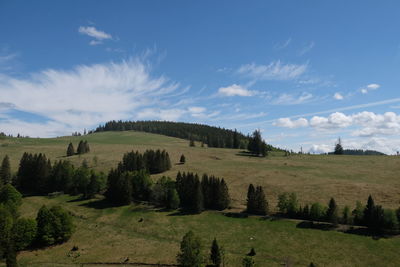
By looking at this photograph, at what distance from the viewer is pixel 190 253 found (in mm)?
60531

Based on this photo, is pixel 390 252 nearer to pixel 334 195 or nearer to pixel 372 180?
pixel 334 195

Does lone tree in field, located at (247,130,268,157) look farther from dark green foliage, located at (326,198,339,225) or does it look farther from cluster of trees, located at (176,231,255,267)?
cluster of trees, located at (176,231,255,267)

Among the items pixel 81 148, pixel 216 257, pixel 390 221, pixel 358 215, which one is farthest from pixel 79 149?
pixel 390 221

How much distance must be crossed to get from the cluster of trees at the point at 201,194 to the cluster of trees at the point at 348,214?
18.9 m

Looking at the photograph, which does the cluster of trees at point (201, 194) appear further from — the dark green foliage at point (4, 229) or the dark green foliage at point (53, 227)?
the dark green foliage at point (4, 229)

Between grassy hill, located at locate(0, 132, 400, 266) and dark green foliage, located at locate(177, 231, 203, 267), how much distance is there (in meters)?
5.98

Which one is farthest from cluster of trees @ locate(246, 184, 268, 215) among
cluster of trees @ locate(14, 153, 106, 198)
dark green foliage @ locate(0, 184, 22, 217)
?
dark green foliage @ locate(0, 184, 22, 217)

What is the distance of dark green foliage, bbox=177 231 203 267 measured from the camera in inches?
2371

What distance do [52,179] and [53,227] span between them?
4474cm

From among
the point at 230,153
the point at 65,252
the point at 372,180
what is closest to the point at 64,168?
the point at 65,252

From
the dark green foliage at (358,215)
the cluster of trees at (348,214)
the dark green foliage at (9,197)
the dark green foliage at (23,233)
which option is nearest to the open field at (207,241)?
the dark green foliage at (23,233)

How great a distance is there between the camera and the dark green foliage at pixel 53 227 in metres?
76.1

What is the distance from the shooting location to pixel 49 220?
78375mm

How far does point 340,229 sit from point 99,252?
2461 inches
